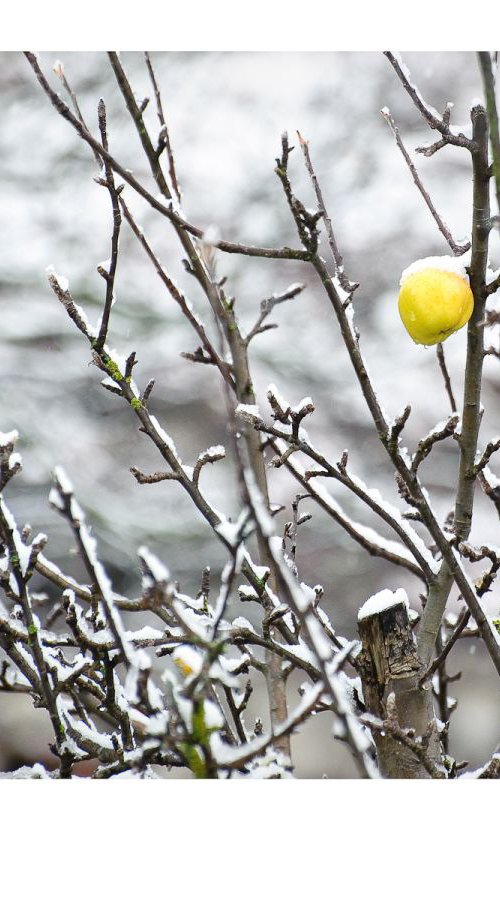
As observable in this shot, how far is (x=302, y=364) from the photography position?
2145 mm

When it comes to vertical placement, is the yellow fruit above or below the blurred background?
below

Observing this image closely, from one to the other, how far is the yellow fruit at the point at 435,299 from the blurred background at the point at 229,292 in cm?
63

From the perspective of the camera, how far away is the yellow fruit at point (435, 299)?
2.48 ft

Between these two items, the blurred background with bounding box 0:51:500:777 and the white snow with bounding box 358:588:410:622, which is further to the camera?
the blurred background with bounding box 0:51:500:777

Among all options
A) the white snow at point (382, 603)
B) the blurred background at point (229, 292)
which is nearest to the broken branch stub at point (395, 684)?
the white snow at point (382, 603)

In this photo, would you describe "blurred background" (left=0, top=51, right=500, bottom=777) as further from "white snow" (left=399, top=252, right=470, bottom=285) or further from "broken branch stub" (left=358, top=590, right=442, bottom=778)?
"white snow" (left=399, top=252, right=470, bottom=285)

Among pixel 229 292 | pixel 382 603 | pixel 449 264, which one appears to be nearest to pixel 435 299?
pixel 449 264

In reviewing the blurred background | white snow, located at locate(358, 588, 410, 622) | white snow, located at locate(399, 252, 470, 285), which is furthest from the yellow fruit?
the blurred background

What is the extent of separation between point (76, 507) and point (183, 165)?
1.32 metres

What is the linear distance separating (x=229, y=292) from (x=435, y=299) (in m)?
1.29

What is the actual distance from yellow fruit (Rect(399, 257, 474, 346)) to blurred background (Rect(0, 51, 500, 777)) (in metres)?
0.63

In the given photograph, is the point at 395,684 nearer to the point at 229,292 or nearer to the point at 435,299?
the point at 435,299

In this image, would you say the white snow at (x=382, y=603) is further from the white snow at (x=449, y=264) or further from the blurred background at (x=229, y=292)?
the blurred background at (x=229, y=292)

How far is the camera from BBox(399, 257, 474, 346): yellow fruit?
76 cm
